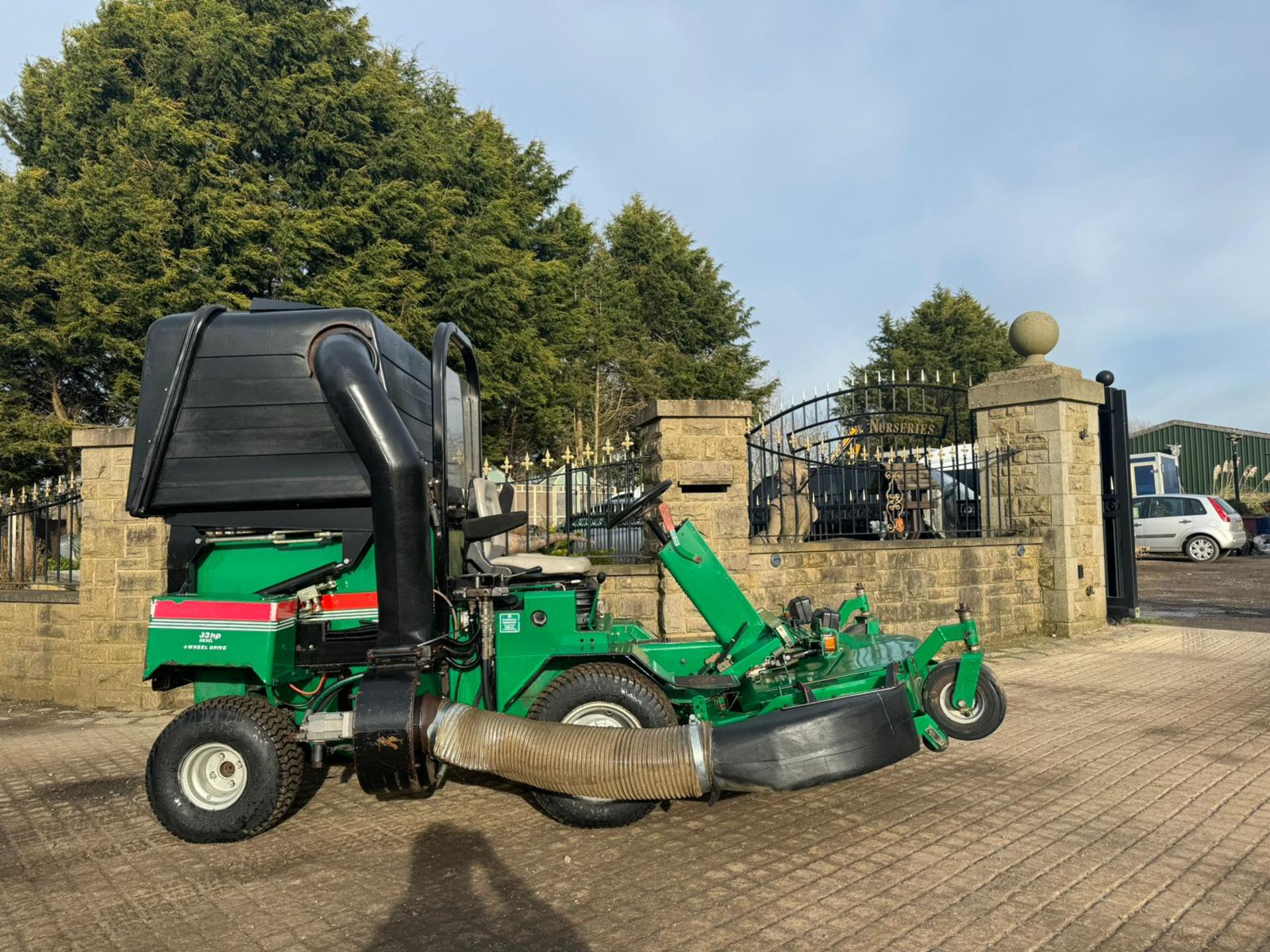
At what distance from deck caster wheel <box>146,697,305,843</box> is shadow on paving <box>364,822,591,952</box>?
2.29ft

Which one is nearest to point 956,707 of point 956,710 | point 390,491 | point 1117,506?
point 956,710

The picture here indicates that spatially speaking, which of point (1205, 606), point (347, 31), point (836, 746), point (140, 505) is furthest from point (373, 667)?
point (347, 31)

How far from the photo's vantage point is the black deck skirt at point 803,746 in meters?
3.56

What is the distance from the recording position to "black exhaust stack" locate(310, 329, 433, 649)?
12.2 ft

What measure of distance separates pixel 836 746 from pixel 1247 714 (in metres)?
4.56

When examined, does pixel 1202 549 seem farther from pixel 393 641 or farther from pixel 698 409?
pixel 393 641

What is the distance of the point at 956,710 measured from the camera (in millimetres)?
4773

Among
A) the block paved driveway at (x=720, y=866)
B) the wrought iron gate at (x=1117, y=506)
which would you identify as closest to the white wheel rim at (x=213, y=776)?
the block paved driveway at (x=720, y=866)

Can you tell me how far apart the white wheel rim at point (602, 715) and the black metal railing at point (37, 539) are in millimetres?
6283

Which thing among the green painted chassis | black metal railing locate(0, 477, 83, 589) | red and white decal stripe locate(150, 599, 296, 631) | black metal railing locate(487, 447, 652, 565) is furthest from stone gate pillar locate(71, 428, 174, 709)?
red and white decal stripe locate(150, 599, 296, 631)

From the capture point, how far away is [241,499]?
407 centimetres

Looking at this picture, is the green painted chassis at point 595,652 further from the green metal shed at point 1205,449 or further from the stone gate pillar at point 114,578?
the green metal shed at point 1205,449

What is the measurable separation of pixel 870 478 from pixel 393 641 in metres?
6.76

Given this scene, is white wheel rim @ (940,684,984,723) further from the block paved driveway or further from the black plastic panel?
the black plastic panel
